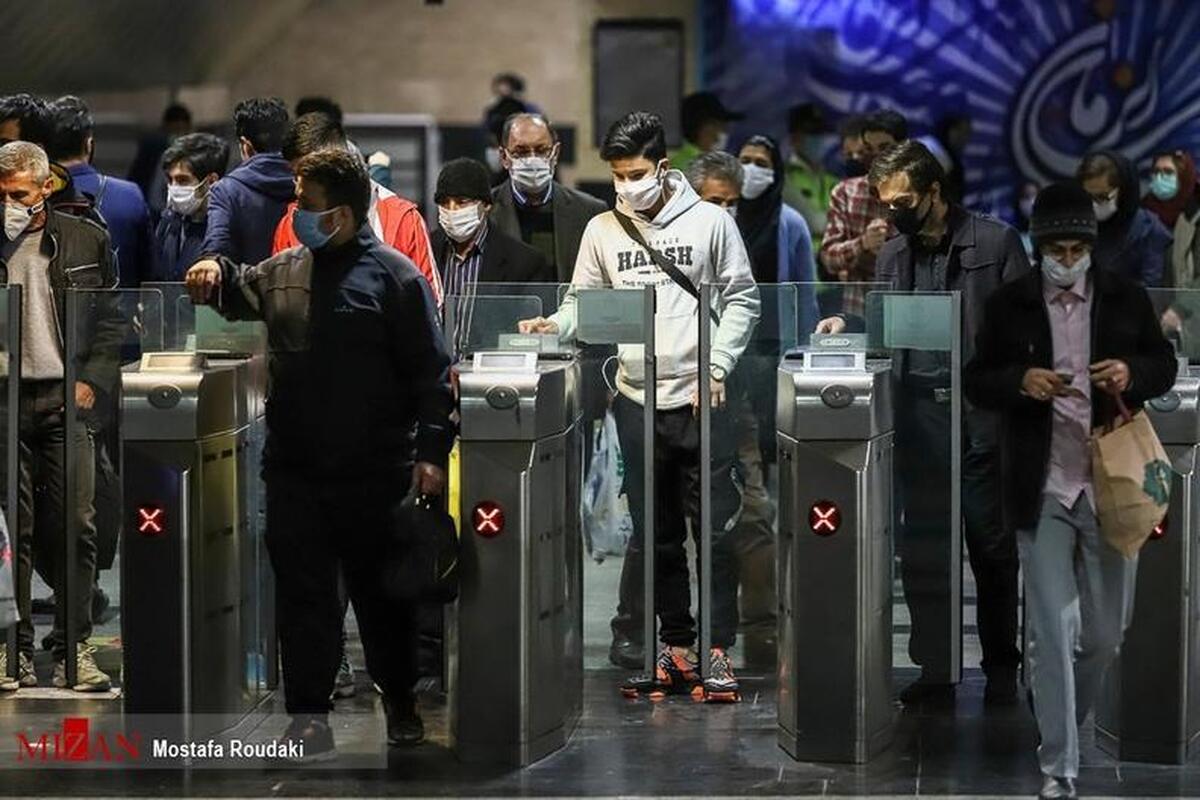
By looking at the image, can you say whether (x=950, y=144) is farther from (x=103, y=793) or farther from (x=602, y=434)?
(x=103, y=793)

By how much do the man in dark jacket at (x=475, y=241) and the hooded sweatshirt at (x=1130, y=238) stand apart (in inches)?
99.8

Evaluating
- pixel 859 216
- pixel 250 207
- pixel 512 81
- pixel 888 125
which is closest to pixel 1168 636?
pixel 250 207

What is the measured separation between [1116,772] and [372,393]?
2289mm

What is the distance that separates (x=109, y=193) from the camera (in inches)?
352

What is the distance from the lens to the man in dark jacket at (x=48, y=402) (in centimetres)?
806

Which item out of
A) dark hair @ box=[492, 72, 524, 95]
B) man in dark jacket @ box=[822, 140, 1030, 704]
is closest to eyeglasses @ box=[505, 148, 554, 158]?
man in dark jacket @ box=[822, 140, 1030, 704]

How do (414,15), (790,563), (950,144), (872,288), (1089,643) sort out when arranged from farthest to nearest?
(414,15) → (950,144) → (872,288) → (790,563) → (1089,643)

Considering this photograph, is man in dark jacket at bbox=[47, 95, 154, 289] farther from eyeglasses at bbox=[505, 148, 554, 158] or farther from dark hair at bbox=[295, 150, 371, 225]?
dark hair at bbox=[295, 150, 371, 225]

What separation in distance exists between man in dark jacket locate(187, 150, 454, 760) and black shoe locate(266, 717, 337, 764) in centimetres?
11

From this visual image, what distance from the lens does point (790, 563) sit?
7.20 metres

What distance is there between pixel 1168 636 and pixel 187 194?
151 inches

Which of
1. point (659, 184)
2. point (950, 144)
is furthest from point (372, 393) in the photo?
point (950, 144)

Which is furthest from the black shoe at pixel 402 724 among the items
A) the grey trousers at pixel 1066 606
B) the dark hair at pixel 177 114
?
the dark hair at pixel 177 114

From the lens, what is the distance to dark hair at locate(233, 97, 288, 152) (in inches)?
337
